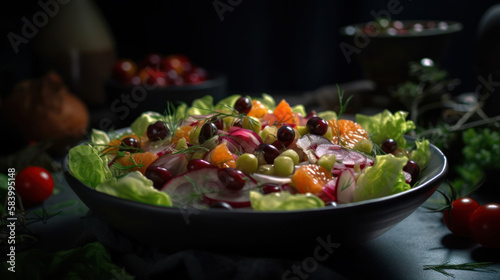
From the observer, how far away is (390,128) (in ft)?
4.51

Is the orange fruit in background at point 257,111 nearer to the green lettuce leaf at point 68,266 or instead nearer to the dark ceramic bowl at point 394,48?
the green lettuce leaf at point 68,266

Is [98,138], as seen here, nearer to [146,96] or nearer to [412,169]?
[412,169]

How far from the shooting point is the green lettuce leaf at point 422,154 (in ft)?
4.02

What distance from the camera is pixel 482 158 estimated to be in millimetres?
1498

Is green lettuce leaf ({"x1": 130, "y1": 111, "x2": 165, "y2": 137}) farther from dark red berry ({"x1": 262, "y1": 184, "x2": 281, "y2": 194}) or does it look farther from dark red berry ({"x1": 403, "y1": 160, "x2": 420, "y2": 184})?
dark red berry ({"x1": 403, "y1": 160, "x2": 420, "y2": 184})

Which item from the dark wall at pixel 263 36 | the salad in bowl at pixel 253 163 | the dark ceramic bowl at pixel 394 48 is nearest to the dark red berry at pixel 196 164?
the salad in bowl at pixel 253 163

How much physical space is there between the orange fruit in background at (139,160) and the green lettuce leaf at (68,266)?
183 millimetres

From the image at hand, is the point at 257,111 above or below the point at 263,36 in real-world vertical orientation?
above

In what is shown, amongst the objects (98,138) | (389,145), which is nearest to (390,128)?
(389,145)

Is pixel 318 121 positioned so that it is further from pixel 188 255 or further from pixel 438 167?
pixel 188 255

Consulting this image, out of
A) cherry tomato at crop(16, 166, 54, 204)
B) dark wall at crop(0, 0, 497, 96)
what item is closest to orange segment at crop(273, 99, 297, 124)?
cherry tomato at crop(16, 166, 54, 204)

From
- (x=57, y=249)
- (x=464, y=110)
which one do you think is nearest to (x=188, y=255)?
(x=57, y=249)

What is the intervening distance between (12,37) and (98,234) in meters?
1.91

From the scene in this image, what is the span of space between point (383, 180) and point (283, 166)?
0.67 feet
